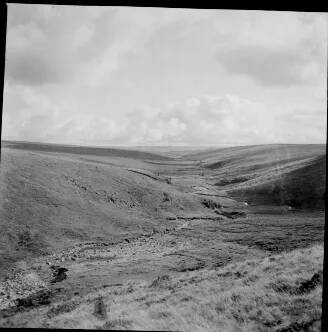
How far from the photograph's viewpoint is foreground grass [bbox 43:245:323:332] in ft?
40.6

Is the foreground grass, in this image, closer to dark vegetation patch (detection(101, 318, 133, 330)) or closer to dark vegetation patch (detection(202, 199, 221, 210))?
dark vegetation patch (detection(101, 318, 133, 330))

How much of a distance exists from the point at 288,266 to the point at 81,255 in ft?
33.4

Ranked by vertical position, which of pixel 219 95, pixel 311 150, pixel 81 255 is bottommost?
pixel 81 255

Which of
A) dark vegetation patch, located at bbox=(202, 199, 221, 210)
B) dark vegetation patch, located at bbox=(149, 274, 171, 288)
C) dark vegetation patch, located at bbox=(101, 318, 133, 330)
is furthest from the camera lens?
dark vegetation patch, located at bbox=(202, 199, 221, 210)

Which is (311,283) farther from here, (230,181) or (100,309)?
(230,181)

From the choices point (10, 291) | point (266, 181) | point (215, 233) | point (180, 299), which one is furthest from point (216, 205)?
point (10, 291)

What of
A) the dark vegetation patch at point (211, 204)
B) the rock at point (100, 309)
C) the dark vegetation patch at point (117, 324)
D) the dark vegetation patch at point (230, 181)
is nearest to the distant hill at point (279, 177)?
the dark vegetation patch at point (230, 181)

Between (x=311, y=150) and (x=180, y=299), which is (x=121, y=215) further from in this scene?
(x=311, y=150)

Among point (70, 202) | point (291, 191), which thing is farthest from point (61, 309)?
point (291, 191)

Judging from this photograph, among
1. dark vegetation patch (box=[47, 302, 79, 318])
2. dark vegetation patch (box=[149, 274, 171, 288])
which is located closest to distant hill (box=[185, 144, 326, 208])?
dark vegetation patch (box=[149, 274, 171, 288])

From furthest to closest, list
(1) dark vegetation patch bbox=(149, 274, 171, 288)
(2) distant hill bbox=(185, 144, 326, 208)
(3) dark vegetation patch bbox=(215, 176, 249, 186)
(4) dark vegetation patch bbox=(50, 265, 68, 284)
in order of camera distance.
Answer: (3) dark vegetation patch bbox=(215, 176, 249, 186)
(2) distant hill bbox=(185, 144, 326, 208)
(4) dark vegetation patch bbox=(50, 265, 68, 284)
(1) dark vegetation patch bbox=(149, 274, 171, 288)

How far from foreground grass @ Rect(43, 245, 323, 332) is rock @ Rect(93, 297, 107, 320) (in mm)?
134

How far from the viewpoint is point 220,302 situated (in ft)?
44.8

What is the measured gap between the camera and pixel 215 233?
60.7 ft
